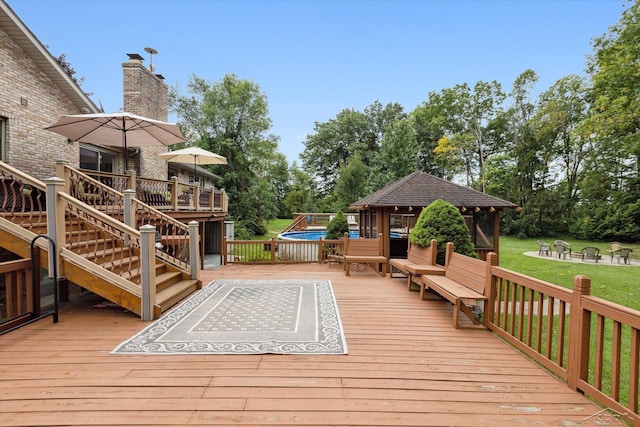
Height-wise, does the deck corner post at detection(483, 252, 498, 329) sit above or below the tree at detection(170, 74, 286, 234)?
below

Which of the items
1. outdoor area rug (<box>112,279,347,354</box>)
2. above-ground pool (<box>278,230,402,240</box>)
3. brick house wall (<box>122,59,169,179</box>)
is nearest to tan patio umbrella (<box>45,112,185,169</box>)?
outdoor area rug (<box>112,279,347,354</box>)

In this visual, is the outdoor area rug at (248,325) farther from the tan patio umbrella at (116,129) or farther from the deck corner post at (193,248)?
the tan patio umbrella at (116,129)

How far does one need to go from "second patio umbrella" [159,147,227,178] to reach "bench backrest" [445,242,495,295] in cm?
873

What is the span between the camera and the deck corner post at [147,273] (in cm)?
436

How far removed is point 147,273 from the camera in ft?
14.4

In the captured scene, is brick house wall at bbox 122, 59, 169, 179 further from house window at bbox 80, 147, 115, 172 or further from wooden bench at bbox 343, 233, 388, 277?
wooden bench at bbox 343, 233, 388, 277

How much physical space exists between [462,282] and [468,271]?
0.80 feet

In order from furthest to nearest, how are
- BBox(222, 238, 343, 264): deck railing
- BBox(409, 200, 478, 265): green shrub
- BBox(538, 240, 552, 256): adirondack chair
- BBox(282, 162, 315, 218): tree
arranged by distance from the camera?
BBox(282, 162, 315, 218): tree → BBox(538, 240, 552, 256): adirondack chair → BBox(222, 238, 343, 264): deck railing → BBox(409, 200, 478, 265): green shrub

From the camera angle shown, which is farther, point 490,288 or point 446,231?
point 446,231

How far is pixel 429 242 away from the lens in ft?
22.0

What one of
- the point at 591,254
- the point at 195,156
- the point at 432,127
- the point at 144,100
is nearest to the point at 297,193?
the point at 432,127

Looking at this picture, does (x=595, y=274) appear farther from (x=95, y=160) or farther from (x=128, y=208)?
(x=95, y=160)

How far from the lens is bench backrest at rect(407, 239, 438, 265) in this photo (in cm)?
619

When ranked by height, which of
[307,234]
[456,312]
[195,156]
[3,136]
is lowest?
[307,234]
